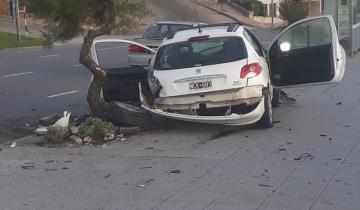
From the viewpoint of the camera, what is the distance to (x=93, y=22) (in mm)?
12227

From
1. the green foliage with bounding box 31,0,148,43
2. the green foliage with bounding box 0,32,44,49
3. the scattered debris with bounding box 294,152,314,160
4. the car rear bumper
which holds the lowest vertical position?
the green foliage with bounding box 0,32,44,49

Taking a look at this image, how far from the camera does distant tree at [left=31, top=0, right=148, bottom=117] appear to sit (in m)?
11.8

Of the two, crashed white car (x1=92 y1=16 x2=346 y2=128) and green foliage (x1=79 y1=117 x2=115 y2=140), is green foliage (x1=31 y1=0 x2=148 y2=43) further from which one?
green foliage (x1=79 y1=117 x2=115 y2=140)

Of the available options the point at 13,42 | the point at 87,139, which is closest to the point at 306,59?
the point at 87,139

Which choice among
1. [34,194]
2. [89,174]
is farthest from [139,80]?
[34,194]

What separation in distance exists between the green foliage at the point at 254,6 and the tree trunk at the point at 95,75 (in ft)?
190

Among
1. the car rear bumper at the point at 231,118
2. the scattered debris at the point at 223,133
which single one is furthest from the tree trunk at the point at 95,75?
the scattered debris at the point at 223,133

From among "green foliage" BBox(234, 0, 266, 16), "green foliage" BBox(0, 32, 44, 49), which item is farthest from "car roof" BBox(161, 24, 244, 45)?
"green foliage" BBox(234, 0, 266, 16)

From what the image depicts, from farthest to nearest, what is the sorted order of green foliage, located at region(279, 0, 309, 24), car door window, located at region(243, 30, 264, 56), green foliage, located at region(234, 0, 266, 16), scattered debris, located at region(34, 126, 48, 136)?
green foliage, located at region(234, 0, 266, 16), green foliage, located at region(279, 0, 309, 24), car door window, located at region(243, 30, 264, 56), scattered debris, located at region(34, 126, 48, 136)

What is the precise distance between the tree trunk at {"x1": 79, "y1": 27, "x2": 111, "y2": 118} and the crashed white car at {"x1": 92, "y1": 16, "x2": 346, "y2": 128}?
2.25ft

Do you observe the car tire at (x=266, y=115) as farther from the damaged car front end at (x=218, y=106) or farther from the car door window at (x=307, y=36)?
the car door window at (x=307, y=36)

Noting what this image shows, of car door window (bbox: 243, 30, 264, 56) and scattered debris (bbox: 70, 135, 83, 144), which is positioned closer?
scattered debris (bbox: 70, 135, 83, 144)

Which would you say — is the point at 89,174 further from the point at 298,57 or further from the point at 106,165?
the point at 298,57

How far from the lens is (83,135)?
10875 mm
